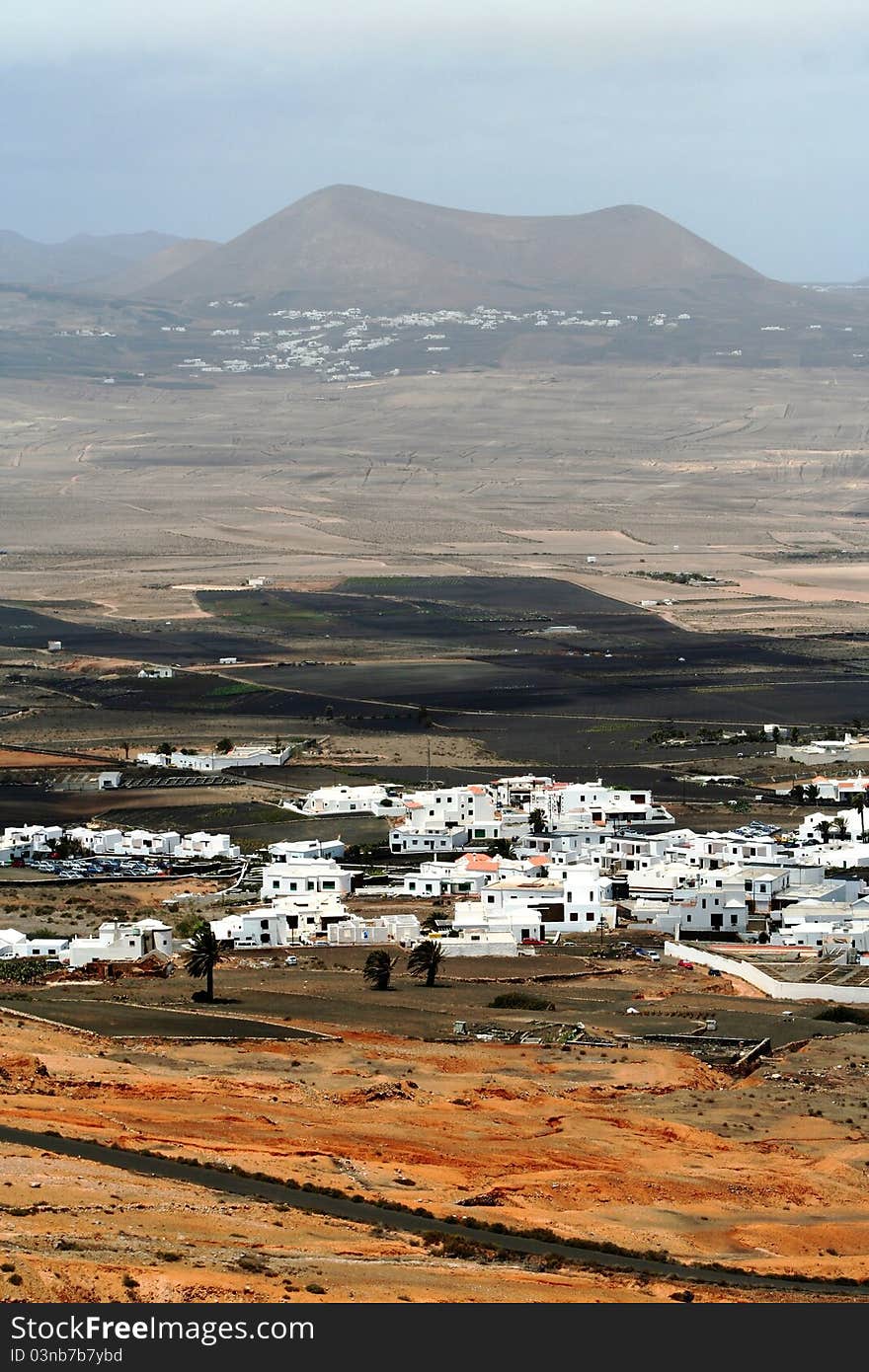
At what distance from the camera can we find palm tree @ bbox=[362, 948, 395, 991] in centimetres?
3541

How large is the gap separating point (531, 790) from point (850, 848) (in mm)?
9209

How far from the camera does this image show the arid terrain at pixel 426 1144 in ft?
62.2

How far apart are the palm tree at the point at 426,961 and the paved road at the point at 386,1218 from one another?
512 inches

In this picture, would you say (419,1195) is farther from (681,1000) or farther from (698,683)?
(698,683)

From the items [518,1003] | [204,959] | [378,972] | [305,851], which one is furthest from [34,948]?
[305,851]

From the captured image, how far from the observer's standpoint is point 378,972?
35375 millimetres

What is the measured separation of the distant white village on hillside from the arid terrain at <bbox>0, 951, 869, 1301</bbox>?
482cm

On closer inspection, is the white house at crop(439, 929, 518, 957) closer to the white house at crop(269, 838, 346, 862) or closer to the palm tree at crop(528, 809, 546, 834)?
the white house at crop(269, 838, 346, 862)

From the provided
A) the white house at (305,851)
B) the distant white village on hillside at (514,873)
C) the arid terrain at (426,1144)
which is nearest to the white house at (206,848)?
the distant white village on hillside at (514,873)

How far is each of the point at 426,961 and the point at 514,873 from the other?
909cm

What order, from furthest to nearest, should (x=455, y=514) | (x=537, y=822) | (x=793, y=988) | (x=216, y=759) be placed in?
(x=455, y=514) < (x=216, y=759) < (x=537, y=822) < (x=793, y=988)

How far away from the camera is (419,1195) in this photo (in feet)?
73.9

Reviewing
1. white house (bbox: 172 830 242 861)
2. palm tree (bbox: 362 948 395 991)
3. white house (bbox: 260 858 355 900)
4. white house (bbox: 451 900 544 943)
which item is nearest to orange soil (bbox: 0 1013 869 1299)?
palm tree (bbox: 362 948 395 991)

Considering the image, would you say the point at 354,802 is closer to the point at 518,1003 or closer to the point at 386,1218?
the point at 518,1003
